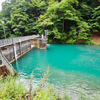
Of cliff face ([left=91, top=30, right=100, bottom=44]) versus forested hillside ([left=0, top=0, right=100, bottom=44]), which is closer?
forested hillside ([left=0, top=0, right=100, bottom=44])

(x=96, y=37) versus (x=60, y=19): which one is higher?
(x=60, y=19)

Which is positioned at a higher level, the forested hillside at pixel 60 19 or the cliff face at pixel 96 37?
the forested hillside at pixel 60 19

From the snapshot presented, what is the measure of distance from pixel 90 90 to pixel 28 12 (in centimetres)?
3684

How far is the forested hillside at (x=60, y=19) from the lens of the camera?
26906 mm

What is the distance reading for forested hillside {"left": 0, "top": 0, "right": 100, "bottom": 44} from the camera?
26.9 m

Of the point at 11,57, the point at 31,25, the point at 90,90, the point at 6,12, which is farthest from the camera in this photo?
the point at 6,12

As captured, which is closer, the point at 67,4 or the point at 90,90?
the point at 90,90

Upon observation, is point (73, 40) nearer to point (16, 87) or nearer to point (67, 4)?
point (67, 4)

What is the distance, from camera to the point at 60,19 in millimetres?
30641

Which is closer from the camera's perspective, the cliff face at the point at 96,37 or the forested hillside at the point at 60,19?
the forested hillside at the point at 60,19

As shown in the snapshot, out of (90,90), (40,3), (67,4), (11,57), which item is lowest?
(90,90)

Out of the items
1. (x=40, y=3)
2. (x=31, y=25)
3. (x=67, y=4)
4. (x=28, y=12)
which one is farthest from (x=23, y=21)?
(x=67, y=4)

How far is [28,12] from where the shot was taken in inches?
1377

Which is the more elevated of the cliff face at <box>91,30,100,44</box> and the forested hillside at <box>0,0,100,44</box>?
the forested hillside at <box>0,0,100,44</box>
